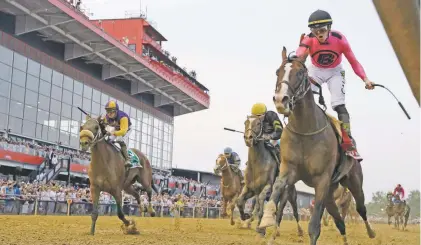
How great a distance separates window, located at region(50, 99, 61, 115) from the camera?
45.6 metres

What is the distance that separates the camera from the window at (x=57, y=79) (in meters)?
46.0

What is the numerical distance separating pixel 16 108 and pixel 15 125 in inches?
50.6

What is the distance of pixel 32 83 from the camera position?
42.6 metres

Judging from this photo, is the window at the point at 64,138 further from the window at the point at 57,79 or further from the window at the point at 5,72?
the window at the point at 5,72

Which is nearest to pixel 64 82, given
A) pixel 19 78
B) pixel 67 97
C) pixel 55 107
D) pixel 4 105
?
pixel 67 97

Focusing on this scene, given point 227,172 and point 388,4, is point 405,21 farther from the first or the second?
point 227,172

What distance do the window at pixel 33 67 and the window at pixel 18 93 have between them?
1.96 meters

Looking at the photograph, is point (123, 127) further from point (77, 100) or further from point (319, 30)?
point (77, 100)

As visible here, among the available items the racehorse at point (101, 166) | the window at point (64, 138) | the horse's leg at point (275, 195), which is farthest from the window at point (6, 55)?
the horse's leg at point (275, 195)

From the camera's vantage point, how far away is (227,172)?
19.6 m

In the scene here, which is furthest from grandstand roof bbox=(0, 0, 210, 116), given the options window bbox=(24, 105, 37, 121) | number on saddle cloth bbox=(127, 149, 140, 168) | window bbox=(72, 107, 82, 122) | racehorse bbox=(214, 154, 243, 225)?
number on saddle cloth bbox=(127, 149, 140, 168)

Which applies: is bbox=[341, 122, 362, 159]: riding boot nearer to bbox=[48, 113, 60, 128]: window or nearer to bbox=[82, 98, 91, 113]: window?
bbox=[48, 113, 60, 128]: window

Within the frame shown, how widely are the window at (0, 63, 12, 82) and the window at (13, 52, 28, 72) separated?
90 centimetres

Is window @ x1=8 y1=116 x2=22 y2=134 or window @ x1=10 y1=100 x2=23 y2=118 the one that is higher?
window @ x1=10 y1=100 x2=23 y2=118
